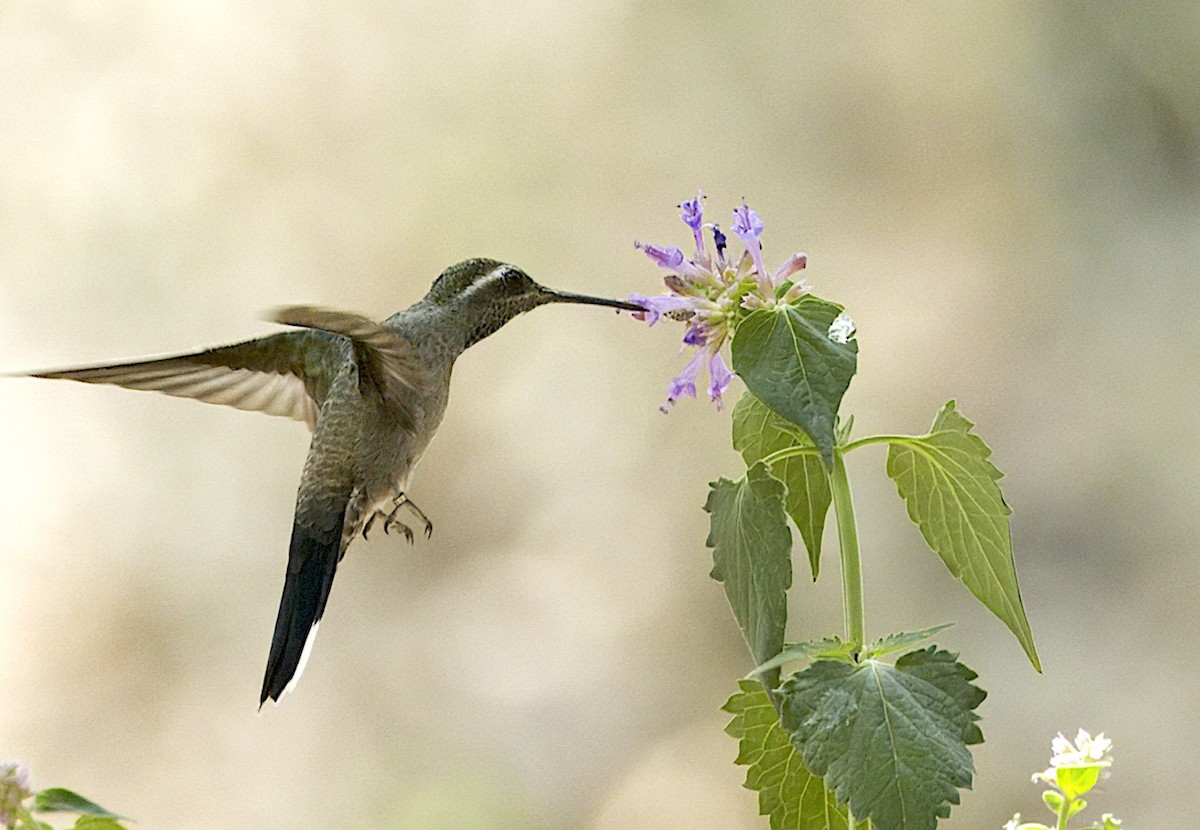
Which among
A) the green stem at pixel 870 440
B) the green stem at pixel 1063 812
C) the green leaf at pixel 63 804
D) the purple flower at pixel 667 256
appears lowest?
the green leaf at pixel 63 804

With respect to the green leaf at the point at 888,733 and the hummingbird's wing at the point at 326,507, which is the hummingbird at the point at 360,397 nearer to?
the hummingbird's wing at the point at 326,507

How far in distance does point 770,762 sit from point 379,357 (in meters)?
0.42

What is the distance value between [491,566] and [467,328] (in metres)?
1.66

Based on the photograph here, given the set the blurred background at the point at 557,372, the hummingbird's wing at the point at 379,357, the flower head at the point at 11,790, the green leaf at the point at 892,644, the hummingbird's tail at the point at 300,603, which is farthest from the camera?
the blurred background at the point at 557,372

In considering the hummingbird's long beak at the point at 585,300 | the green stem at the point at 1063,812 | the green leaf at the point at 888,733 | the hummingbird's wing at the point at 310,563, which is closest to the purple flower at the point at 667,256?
the hummingbird's long beak at the point at 585,300

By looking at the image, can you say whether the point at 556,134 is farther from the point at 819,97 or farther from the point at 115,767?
the point at 115,767

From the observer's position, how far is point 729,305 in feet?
2.21

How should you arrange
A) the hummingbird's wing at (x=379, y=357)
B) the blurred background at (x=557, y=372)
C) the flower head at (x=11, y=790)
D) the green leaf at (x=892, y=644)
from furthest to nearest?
1. the blurred background at (x=557, y=372)
2. the hummingbird's wing at (x=379, y=357)
3. the green leaf at (x=892, y=644)
4. the flower head at (x=11, y=790)

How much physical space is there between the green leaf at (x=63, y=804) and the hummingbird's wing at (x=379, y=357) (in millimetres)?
269

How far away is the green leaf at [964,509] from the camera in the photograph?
0.66m

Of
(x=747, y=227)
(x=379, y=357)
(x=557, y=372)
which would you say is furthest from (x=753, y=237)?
(x=557, y=372)

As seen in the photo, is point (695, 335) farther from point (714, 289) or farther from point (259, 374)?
point (259, 374)

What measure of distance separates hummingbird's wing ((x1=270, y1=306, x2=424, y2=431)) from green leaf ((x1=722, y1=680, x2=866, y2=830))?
295 millimetres

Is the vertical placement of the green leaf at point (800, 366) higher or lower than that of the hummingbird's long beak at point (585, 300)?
lower
